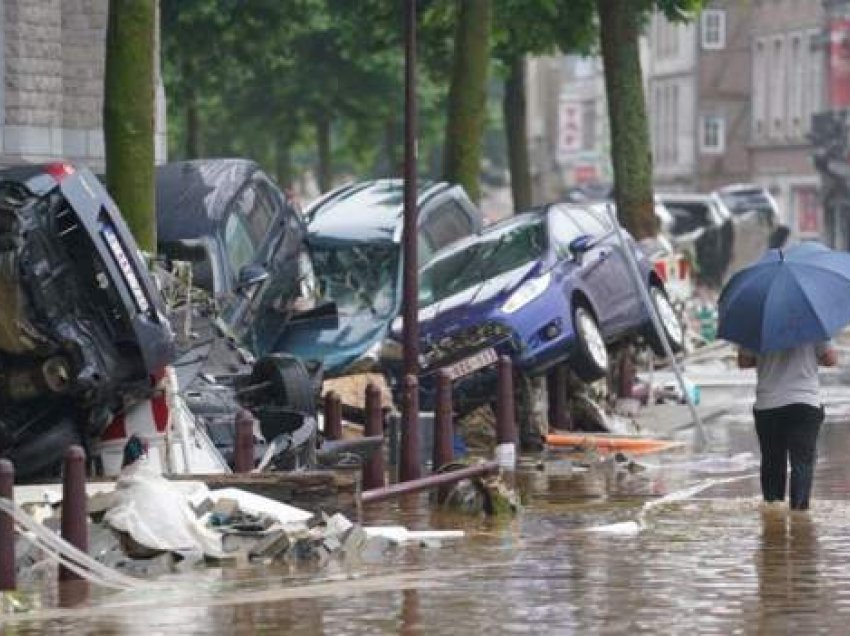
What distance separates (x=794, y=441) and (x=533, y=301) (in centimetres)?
605

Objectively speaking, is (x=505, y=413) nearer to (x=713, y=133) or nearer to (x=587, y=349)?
(x=587, y=349)

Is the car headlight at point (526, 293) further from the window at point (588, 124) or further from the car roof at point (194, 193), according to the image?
the window at point (588, 124)

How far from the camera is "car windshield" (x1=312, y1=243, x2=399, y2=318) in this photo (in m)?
27.2

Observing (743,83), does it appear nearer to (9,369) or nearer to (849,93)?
(849,93)

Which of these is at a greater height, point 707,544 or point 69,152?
point 69,152

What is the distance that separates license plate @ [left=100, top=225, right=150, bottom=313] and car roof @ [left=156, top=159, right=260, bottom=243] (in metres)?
6.18

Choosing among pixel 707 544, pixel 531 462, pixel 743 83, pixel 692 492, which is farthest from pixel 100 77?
pixel 743 83

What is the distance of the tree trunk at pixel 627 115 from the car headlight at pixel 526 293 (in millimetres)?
9910

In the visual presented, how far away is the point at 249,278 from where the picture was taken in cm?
2411

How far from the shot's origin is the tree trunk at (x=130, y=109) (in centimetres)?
2239

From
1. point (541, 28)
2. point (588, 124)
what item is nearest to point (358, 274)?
point (541, 28)

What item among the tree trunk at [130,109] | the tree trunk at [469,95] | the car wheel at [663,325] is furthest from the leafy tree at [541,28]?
the tree trunk at [130,109]

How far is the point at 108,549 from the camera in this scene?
15.9 meters

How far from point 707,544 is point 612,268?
976 centimetres
